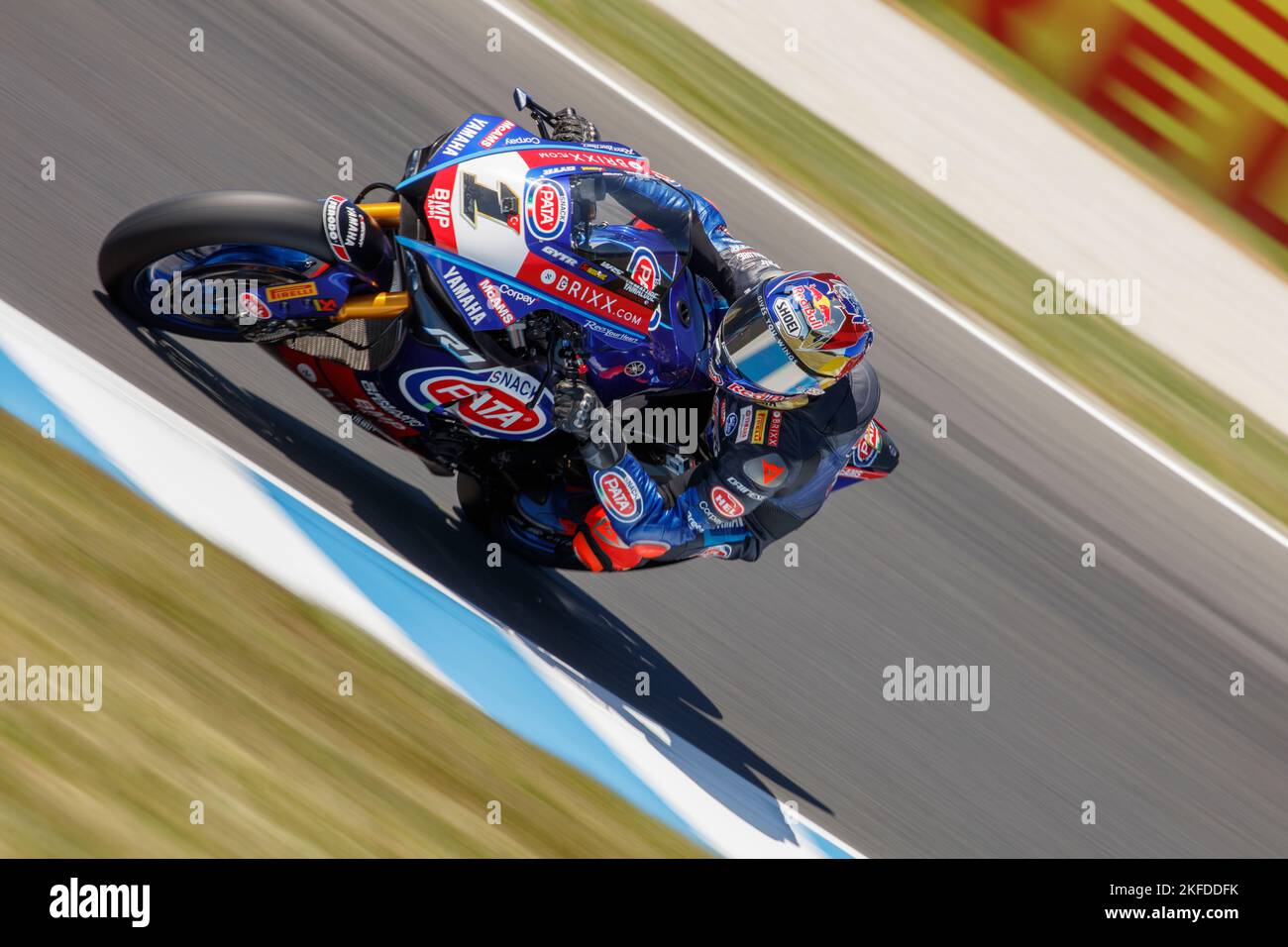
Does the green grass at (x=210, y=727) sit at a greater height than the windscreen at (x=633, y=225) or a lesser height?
lesser

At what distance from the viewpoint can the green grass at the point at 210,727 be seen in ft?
14.0

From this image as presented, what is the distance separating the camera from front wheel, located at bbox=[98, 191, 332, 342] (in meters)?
4.66

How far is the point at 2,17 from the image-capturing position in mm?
6672

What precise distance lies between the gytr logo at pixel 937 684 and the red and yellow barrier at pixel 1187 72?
4984 mm

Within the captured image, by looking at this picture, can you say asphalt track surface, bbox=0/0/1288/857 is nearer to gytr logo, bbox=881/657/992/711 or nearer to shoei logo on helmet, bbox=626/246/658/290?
gytr logo, bbox=881/657/992/711

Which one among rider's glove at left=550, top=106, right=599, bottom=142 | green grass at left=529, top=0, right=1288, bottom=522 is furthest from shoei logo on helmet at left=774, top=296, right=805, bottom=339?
green grass at left=529, top=0, right=1288, bottom=522

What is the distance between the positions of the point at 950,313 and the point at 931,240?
2.27 ft

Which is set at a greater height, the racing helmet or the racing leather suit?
the racing helmet

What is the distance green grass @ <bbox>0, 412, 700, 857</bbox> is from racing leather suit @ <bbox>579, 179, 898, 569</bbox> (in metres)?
1.07

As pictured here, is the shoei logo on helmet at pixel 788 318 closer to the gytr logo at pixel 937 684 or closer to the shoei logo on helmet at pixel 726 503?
the shoei logo on helmet at pixel 726 503

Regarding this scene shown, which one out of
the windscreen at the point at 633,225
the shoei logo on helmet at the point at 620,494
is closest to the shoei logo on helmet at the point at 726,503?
the shoei logo on helmet at the point at 620,494

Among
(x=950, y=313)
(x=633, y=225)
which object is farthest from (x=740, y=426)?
(x=950, y=313)
